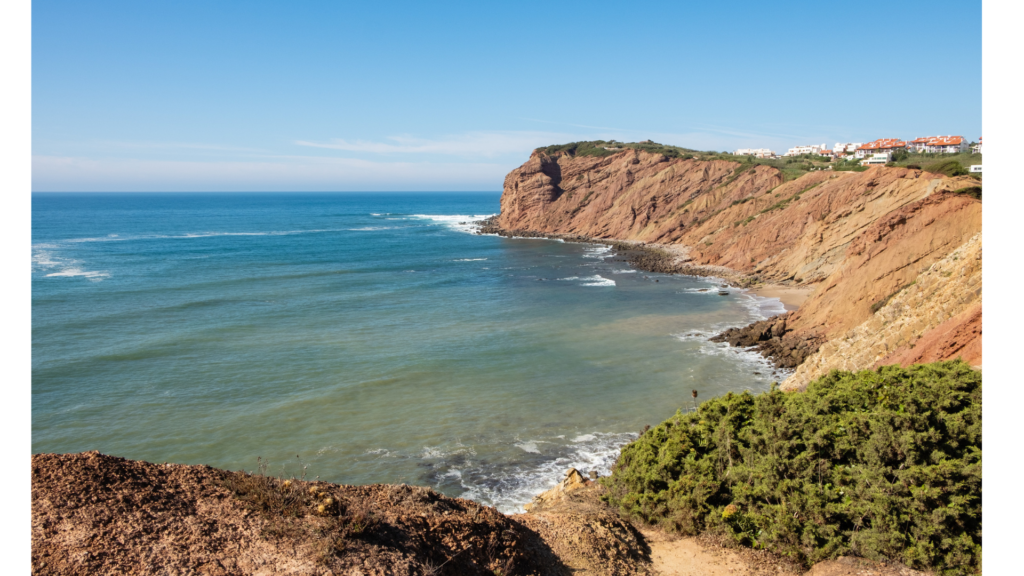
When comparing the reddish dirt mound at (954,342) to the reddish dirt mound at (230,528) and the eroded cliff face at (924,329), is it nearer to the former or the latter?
the eroded cliff face at (924,329)

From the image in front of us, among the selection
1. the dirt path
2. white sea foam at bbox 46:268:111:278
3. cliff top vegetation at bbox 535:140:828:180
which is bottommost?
the dirt path

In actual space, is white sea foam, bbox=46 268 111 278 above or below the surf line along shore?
below

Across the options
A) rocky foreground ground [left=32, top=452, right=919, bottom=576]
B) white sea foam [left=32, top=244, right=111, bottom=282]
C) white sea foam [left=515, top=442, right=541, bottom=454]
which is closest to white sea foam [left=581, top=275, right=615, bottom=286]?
white sea foam [left=515, top=442, right=541, bottom=454]

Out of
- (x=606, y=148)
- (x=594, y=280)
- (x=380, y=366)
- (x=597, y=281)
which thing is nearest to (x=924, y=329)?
(x=380, y=366)

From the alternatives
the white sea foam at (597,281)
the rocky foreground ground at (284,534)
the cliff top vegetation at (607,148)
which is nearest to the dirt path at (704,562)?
the rocky foreground ground at (284,534)

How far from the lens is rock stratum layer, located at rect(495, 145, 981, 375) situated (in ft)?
91.6

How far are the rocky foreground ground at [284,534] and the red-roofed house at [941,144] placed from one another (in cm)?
11371

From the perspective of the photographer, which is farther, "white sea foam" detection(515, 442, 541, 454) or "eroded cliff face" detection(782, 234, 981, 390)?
"white sea foam" detection(515, 442, 541, 454)

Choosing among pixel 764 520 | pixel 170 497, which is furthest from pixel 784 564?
pixel 170 497

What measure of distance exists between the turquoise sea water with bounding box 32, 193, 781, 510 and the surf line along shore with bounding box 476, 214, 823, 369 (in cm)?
135

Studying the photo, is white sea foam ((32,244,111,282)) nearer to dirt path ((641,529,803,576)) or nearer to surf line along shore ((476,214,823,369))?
surf line along shore ((476,214,823,369))

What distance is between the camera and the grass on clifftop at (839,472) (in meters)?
8.56

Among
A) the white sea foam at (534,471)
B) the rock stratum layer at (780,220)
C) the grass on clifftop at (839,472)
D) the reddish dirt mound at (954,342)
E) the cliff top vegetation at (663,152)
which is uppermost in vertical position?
the cliff top vegetation at (663,152)

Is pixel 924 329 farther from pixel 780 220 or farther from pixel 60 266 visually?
pixel 60 266
